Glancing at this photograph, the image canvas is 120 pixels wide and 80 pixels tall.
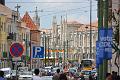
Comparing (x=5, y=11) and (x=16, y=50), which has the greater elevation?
(x=5, y=11)

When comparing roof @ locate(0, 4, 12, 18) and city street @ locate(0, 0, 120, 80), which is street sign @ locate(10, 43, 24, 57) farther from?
roof @ locate(0, 4, 12, 18)

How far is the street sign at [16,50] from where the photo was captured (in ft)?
74.8

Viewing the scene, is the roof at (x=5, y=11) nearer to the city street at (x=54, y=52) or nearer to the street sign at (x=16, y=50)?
the city street at (x=54, y=52)

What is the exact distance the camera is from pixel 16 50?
22.9 m

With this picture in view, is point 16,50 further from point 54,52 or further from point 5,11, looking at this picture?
point 54,52

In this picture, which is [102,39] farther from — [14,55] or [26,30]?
[26,30]

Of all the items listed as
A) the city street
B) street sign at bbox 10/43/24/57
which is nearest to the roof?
the city street

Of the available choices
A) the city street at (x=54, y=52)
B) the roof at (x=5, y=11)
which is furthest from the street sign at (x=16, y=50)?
the roof at (x=5, y=11)

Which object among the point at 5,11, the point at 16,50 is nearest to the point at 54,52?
the point at 5,11

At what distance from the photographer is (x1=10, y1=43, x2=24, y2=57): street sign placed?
74.8 feet

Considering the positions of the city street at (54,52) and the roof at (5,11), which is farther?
the roof at (5,11)

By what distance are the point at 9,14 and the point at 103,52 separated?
77.9m

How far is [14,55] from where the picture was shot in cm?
2284

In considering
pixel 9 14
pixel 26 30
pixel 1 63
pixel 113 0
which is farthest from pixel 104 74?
pixel 26 30
